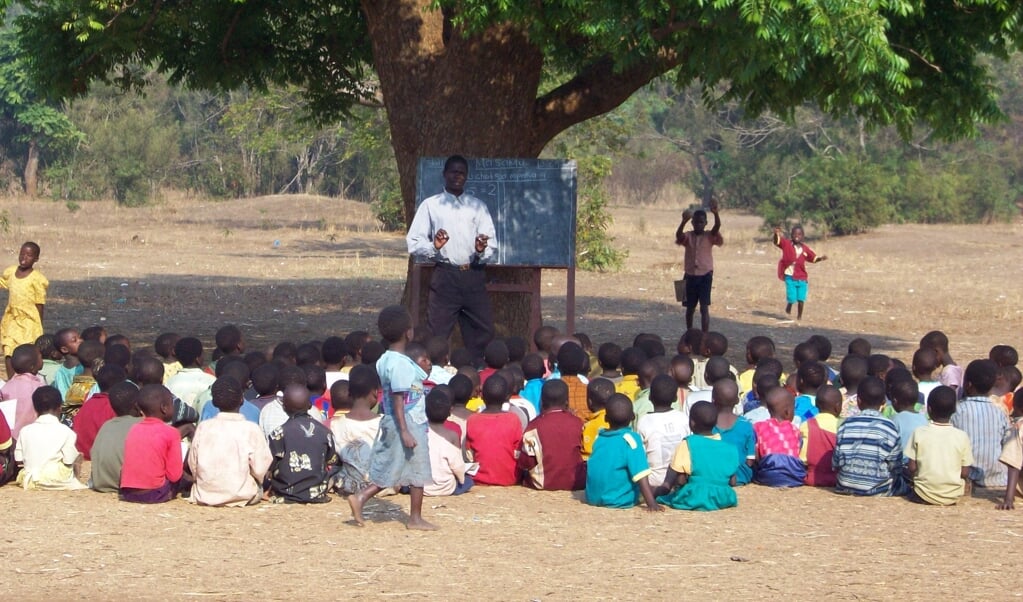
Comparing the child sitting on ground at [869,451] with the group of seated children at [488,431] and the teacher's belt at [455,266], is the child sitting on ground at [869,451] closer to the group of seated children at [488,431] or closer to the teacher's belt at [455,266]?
the group of seated children at [488,431]

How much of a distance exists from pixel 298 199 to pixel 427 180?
28279 millimetres

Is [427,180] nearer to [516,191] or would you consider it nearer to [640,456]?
[516,191]

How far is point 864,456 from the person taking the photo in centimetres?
707

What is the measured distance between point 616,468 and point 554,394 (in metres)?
0.62

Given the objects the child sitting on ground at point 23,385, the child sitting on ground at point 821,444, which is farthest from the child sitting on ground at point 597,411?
the child sitting on ground at point 23,385

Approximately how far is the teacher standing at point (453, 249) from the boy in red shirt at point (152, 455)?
3.03 m

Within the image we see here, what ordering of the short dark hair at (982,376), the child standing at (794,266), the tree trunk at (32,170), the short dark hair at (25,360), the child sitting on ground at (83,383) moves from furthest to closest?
1. the tree trunk at (32,170)
2. the child standing at (794,266)
3. the child sitting on ground at (83,383)
4. the short dark hair at (25,360)
5. the short dark hair at (982,376)

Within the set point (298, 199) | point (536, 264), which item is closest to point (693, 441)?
point (536, 264)

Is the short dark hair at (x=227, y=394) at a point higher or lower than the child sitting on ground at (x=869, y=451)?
higher

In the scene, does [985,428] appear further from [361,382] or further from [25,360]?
[25,360]

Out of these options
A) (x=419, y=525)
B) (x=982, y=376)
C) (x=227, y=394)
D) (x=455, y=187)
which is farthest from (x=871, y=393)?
(x=455, y=187)

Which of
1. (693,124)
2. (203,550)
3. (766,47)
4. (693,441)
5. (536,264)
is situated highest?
(693,124)

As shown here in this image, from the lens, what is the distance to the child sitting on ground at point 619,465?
6.68 m

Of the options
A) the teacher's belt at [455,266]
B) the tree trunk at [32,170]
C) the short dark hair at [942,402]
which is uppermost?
the tree trunk at [32,170]
